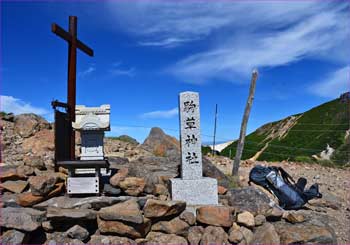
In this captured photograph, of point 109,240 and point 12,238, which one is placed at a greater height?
point 12,238

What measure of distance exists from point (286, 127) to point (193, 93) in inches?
1021

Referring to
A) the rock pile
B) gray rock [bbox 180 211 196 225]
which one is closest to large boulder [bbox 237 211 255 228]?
gray rock [bbox 180 211 196 225]

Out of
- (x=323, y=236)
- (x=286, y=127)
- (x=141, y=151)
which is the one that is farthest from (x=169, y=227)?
(x=286, y=127)

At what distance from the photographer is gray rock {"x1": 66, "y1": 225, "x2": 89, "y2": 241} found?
15.9 ft

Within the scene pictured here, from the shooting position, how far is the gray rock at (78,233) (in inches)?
191

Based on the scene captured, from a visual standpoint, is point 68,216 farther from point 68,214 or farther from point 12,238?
point 12,238

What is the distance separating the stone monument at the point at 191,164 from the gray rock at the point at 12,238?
262cm

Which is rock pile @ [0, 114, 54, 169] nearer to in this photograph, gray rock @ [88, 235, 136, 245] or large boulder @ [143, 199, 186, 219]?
gray rock @ [88, 235, 136, 245]

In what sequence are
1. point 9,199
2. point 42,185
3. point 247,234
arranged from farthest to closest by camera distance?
point 9,199 < point 42,185 < point 247,234

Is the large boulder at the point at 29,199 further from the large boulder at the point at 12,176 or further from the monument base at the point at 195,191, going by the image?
the monument base at the point at 195,191

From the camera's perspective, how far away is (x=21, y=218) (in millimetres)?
4859

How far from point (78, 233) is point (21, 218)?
2.91 ft

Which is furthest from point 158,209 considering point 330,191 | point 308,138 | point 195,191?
point 308,138

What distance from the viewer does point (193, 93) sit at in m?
6.45
